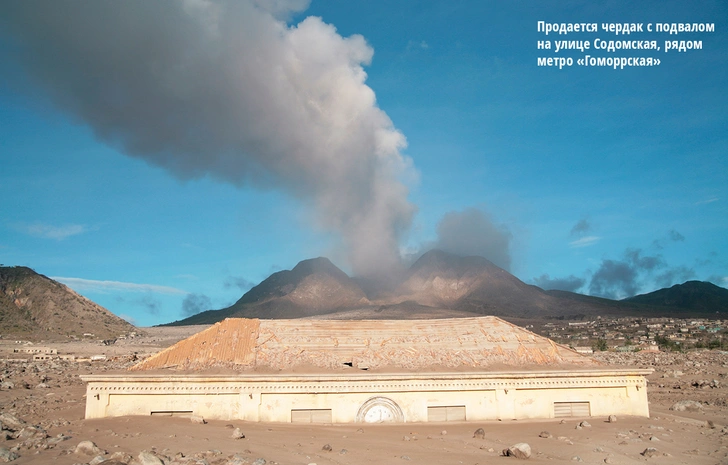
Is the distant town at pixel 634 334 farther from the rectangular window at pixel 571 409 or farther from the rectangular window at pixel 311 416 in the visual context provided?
the rectangular window at pixel 311 416

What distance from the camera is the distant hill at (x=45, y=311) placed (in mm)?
63719

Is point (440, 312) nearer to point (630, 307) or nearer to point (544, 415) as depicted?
point (630, 307)

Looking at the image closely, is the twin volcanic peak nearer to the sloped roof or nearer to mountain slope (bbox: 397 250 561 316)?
mountain slope (bbox: 397 250 561 316)

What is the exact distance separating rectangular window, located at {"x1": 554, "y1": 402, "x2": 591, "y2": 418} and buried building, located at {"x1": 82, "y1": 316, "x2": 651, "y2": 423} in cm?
4

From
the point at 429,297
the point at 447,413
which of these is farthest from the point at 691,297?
the point at 447,413

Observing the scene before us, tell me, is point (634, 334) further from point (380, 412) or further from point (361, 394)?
point (361, 394)

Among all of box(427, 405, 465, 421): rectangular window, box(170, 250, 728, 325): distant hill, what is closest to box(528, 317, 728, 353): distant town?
box(170, 250, 728, 325): distant hill

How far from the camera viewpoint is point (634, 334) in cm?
7344

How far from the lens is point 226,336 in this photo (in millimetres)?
21203

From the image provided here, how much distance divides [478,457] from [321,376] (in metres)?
6.19

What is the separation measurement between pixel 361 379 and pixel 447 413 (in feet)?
11.3

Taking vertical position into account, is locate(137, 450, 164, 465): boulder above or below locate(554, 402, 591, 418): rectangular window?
above

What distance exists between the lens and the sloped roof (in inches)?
776

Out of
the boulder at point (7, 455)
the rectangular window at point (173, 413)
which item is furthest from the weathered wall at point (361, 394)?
the boulder at point (7, 455)
